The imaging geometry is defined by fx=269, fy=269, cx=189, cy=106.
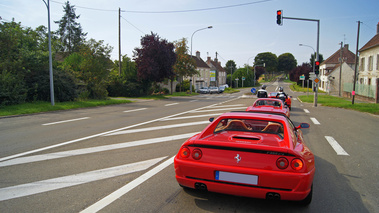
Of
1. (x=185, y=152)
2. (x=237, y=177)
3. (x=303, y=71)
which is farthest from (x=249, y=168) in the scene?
(x=303, y=71)

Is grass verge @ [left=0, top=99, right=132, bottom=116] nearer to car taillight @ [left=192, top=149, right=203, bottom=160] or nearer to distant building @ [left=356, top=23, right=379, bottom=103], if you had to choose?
car taillight @ [left=192, top=149, right=203, bottom=160]

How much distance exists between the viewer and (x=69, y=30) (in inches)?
2199

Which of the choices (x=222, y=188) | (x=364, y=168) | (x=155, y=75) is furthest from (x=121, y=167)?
(x=155, y=75)

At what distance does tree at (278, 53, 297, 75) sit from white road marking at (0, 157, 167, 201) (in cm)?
14287

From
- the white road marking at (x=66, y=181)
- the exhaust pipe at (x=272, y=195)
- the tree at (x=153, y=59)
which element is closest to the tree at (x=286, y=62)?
the tree at (x=153, y=59)

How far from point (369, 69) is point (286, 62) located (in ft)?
352

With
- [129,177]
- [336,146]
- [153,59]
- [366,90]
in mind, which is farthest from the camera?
[153,59]

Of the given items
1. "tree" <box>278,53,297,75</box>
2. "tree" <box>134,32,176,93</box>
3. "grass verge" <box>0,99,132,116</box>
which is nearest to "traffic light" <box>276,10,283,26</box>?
"grass verge" <box>0,99,132,116</box>

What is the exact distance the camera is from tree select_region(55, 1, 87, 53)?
5534 cm

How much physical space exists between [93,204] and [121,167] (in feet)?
5.37

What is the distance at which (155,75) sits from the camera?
112 ft

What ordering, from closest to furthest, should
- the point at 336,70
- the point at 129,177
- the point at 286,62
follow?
the point at 129,177, the point at 336,70, the point at 286,62

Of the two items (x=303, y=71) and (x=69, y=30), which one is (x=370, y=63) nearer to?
(x=303, y=71)

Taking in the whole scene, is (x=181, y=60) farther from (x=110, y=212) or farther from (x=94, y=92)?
(x=110, y=212)
